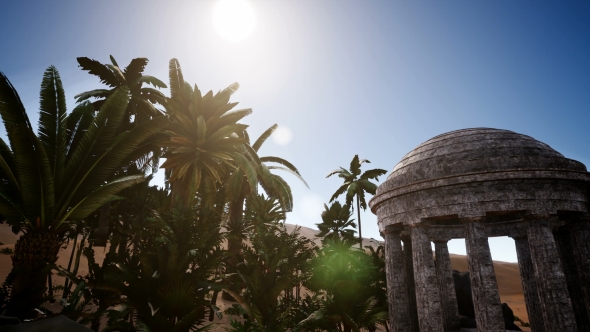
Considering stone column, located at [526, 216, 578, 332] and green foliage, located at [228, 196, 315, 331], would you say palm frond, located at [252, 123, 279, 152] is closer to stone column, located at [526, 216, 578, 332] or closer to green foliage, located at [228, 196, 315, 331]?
green foliage, located at [228, 196, 315, 331]

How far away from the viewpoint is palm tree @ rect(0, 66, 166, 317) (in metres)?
10.2

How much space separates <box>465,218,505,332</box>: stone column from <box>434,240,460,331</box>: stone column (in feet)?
20.3

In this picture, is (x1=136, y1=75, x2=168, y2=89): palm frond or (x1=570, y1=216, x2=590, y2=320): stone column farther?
(x1=136, y1=75, x2=168, y2=89): palm frond

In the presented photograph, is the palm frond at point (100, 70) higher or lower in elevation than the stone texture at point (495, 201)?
higher

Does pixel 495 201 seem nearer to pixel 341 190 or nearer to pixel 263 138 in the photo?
pixel 263 138

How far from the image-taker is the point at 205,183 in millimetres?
20547

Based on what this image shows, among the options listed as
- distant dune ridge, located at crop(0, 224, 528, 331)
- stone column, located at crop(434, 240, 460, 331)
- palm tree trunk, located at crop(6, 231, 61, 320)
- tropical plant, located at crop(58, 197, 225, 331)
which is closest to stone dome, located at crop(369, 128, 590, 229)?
stone column, located at crop(434, 240, 460, 331)

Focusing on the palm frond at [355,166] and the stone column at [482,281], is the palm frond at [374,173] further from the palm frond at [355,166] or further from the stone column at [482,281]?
the stone column at [482,281]

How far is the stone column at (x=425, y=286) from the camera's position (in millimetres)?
10219

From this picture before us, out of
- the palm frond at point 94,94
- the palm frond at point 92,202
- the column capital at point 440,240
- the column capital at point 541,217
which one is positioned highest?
the palm frond at point 94,94

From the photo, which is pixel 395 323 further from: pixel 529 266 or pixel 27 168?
pixel 27 168

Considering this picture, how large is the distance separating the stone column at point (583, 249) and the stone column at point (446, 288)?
5.41 metres

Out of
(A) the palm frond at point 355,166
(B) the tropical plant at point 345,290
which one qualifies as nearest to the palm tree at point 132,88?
(B) the tropical plant at point 345,290

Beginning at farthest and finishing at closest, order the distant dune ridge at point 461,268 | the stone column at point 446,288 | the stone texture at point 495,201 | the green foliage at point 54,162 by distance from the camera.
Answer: the distant dune ridge at point 461,268 → the stone column at point 446,288 → the green foliage at point 54,162 → the stone texture at point 495,201
